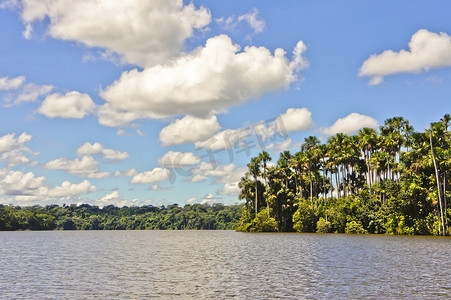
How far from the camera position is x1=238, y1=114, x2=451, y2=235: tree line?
67938mm

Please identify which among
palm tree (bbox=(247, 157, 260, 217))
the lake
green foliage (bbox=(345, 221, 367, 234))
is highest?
palm tree (bbox=(247, 157, 260, 217))

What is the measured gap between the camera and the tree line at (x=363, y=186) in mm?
67938

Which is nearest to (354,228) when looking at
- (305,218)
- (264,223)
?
(305,218)

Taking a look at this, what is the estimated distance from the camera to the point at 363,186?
106m

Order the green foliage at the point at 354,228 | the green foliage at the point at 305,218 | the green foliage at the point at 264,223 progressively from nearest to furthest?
the green foliage at the point at 354,228
the green foliage at the point at 305,218
the green foliage at the point at 264,223

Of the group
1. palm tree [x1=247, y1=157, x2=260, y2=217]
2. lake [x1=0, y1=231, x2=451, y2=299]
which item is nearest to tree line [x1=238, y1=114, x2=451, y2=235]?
palm tree [x1=247, y1=157, x2=260, y2=217]

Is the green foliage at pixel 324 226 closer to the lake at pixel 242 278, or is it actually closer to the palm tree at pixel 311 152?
the palm tree at pixel 311 152

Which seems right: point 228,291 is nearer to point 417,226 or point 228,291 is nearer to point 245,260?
point 245,260

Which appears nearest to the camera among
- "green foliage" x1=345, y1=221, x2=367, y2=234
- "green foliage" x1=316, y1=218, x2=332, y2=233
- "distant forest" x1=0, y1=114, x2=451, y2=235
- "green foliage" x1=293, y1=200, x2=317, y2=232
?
"distant forest" x1=0, y1=114, x2=451, y2=235

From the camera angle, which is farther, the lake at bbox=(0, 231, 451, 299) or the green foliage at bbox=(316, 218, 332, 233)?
the green foliage at bbox=(316, 218, 332, 233)

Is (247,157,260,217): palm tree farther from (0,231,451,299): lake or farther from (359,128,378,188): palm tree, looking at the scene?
(0,231,451,299): lake

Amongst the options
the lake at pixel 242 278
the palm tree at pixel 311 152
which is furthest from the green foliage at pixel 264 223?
the lake at pixel 242 278

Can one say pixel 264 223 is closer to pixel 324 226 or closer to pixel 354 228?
pixel 324 226

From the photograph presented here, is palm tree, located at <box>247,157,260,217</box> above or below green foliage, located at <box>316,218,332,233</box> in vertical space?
above
